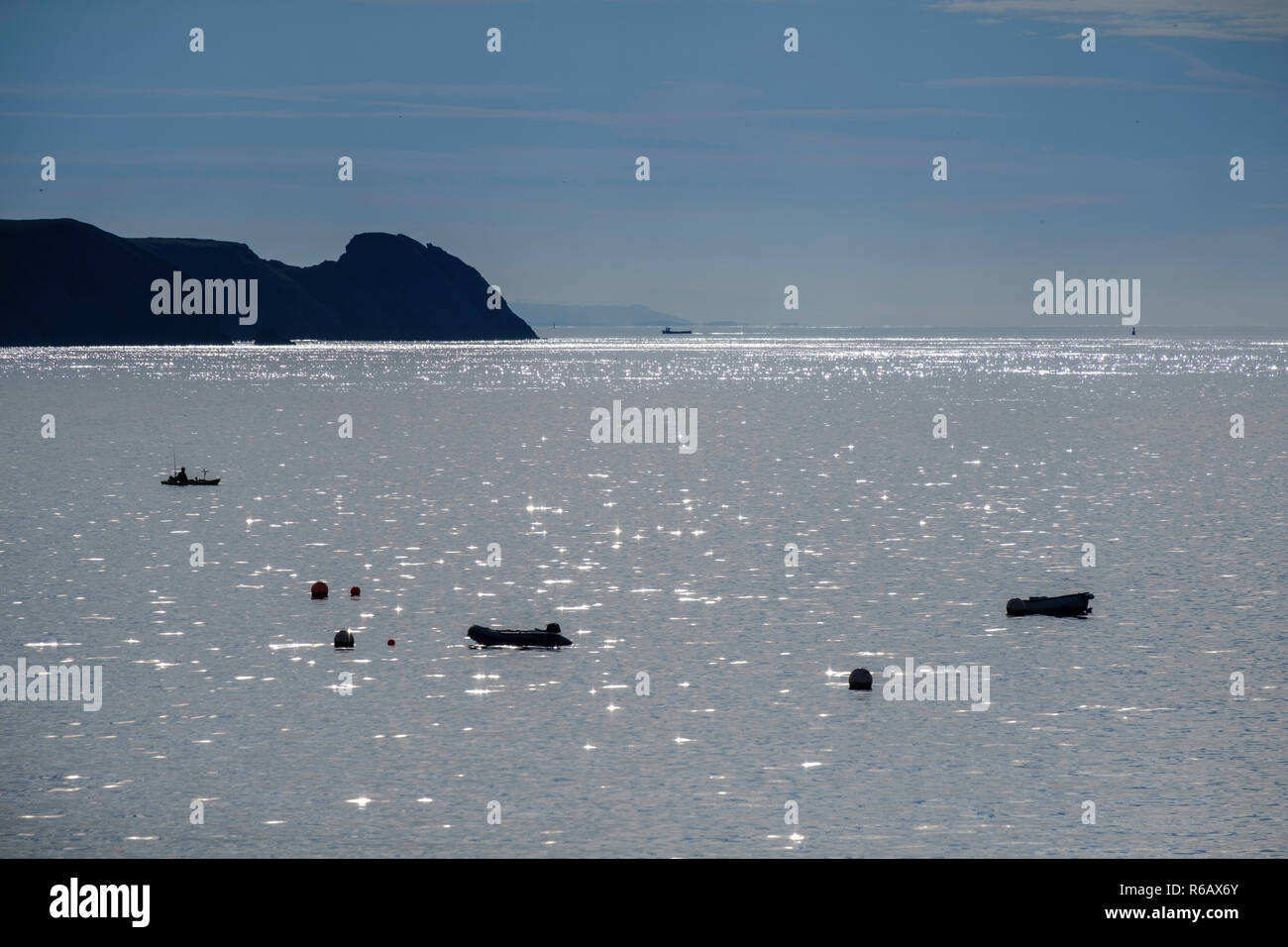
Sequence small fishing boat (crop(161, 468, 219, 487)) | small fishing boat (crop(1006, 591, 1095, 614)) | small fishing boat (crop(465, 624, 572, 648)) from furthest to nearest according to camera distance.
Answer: small fishing boat (crop(161, 468, 219, 487))
small fishing boat (crop(1006, 591, 1095, 614))
small fishing boat (crop(465, 624, 572, 648))

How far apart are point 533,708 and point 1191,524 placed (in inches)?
2323

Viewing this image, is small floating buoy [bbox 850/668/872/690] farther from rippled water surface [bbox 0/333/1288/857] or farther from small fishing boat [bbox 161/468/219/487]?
small fishing boat [bbox 161/468/219/487]

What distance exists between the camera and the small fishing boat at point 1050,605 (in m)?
57.2

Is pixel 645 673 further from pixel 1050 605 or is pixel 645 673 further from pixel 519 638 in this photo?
pixel 1050 605

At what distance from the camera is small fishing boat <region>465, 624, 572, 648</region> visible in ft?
167

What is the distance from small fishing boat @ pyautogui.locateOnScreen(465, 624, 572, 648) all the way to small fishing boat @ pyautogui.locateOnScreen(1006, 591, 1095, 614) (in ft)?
62.8

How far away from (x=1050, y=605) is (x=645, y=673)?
772 inches

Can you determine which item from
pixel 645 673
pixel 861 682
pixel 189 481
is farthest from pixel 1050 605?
pixel 189 481

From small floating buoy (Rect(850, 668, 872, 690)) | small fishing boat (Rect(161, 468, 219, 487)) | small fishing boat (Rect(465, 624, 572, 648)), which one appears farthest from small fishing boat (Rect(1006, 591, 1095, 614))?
small fishing boat (Rect(161, 468, 219, 487))

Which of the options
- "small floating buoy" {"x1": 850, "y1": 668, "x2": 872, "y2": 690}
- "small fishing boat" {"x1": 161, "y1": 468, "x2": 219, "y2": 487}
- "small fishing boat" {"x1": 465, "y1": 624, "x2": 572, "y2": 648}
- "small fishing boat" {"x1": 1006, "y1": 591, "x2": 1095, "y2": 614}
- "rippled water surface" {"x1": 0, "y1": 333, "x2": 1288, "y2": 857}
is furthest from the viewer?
"small fishing boat" {"x1": 161, "y1": 468, "x2": 219, "y2": 487}

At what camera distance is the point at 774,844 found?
1189 inches

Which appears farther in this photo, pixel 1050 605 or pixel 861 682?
pixel 1050 605

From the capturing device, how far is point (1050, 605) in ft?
188

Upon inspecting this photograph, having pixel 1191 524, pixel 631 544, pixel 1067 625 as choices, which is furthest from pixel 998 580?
pixel 1191 524
